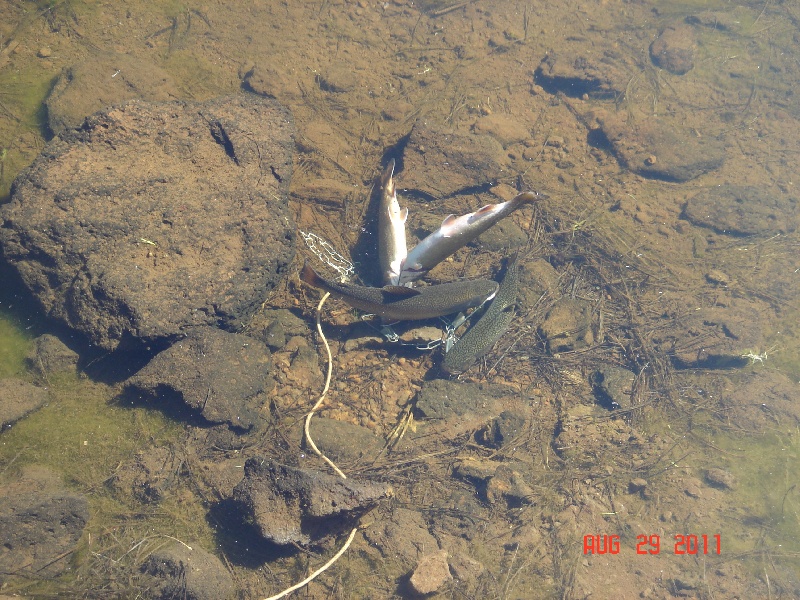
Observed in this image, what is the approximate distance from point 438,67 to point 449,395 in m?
6.71

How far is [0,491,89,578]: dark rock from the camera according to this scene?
430 centimetres

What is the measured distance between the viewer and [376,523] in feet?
18.2

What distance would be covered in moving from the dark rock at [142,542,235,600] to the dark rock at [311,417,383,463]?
170 cm

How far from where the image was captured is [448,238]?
21.5 feet

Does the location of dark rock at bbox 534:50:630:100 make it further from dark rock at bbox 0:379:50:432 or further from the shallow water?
dark rock at bbox 0:379:50:432

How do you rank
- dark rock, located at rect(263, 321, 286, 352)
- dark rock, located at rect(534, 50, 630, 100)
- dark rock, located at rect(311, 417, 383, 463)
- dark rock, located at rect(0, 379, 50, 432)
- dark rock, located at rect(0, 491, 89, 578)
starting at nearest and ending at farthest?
dark rock, located at rect(0, 491, 89, 578)
dark rock, located at rect(0, 379, 50, 432)
dark rock, located at rect(311, 417, 383, 463)
dark rock, located at rect(263, 321, 286, 352)
dark rock, located at rect(534, 50, 630, 100)

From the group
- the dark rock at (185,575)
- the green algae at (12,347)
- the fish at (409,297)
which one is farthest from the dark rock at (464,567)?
the green algae at (12,347)

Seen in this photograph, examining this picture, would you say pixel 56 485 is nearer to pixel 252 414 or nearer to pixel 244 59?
pixel 252 414

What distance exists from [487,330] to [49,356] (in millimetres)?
5728

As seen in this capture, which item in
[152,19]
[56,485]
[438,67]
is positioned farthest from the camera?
[438,67]

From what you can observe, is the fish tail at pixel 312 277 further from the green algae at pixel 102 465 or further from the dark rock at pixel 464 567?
the dark rock at pixel 464 567

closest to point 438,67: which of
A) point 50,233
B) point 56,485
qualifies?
point 50,233

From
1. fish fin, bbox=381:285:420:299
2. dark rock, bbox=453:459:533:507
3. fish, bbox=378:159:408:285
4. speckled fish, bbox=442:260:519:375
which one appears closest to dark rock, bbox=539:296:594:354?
speckled fish, bbox=442:260:519:375

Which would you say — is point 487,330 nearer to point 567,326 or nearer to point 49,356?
point 567,326
